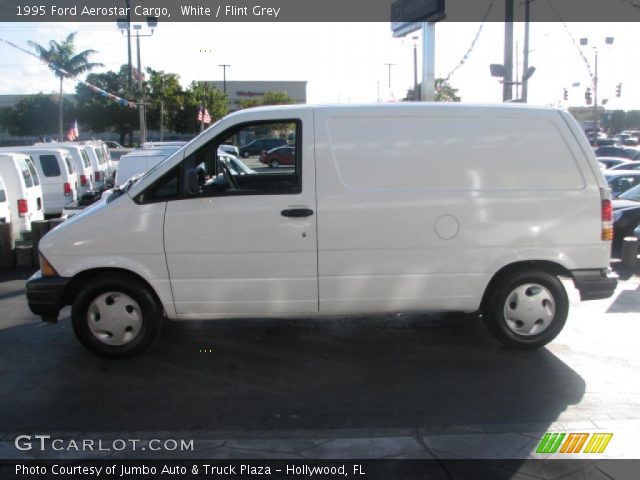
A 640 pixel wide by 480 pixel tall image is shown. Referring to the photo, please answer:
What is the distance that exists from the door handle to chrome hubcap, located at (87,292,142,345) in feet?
5.00

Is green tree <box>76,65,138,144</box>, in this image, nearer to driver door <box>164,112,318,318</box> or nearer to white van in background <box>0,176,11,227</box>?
white van in background <box>0,176,11,227</box>

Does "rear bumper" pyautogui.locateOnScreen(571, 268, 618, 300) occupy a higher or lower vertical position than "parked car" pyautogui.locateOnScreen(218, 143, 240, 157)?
lower

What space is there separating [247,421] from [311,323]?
7.83 ft

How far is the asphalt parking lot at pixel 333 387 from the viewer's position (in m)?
4.08

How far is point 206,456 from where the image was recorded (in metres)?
3.82

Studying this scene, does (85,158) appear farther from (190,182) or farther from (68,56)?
(68,56)

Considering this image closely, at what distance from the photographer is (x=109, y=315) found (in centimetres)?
546

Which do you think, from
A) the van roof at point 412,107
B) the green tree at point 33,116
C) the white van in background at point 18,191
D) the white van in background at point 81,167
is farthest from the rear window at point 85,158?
the green tree at point 33,116

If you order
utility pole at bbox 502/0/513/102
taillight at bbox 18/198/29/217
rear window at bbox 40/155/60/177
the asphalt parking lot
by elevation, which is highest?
utility pole at bbox 502/0/513/102

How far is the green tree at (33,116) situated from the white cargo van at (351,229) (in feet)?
210

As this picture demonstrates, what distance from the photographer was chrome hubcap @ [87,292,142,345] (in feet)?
17.9

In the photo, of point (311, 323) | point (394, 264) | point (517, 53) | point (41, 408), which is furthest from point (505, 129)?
point (517, 53)

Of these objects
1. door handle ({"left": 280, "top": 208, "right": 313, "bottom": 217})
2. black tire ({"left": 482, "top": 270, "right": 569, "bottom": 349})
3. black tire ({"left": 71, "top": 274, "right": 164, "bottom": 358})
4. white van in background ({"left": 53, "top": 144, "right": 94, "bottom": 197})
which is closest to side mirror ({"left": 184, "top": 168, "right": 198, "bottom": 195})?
door handle ({"left": 280, "top": 208, "right": 313, "bottom": 217})

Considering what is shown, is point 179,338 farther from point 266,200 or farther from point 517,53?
point 517,53
